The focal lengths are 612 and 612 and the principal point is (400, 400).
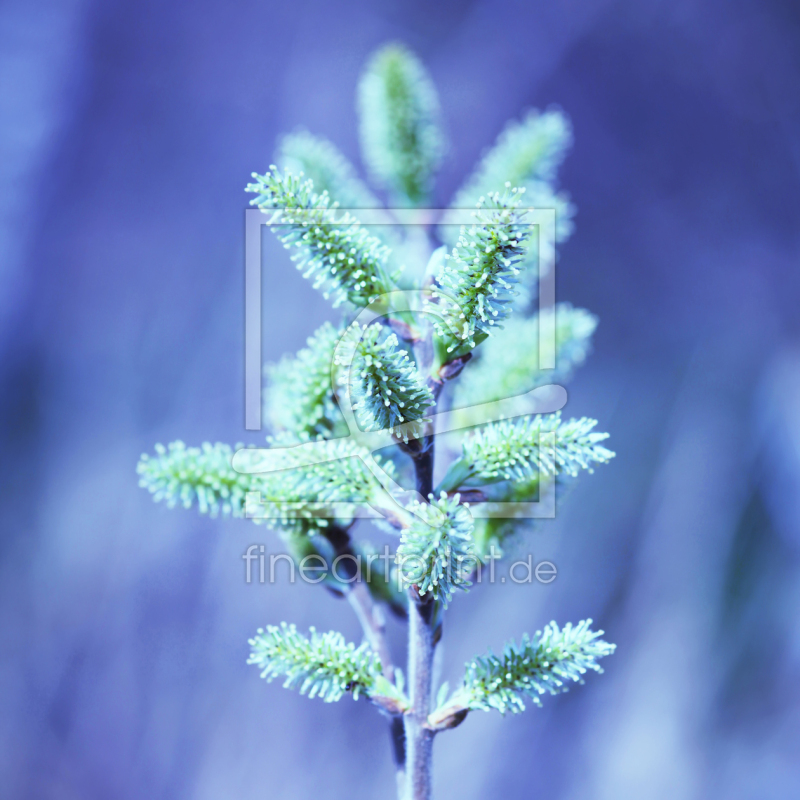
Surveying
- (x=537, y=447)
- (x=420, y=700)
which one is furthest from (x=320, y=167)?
(x=420, y=700)

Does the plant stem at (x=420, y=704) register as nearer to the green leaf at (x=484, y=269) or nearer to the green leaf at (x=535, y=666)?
the green leaf at (x=535, y=666)

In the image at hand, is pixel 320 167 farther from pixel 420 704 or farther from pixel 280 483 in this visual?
pixel 420 704

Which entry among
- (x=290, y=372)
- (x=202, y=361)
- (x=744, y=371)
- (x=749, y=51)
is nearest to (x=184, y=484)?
(x=290, y=372)

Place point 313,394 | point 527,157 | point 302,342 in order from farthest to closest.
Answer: point 302,342 < point 527,157 < point 313,394

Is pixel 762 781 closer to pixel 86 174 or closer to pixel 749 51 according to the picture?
pixel 749 51

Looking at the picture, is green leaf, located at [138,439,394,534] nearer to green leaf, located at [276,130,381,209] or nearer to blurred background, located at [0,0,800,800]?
Result: green leaf, located at [276,130,381,209]

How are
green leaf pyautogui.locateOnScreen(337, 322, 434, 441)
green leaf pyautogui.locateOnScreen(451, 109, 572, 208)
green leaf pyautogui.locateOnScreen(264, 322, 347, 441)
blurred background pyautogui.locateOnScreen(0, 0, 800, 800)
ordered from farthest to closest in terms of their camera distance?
blurred background pyautogui.locateOnScreen(0, 0, 800, 800)
green leaf pyautogui.locateOnScreen(451, 109, 572, 208)
green leaf pyautogui.locateOnScreen(264, 322, 347, 441)
green leaf pyautogui.locateOnScreen(337, 322, 434, 441)

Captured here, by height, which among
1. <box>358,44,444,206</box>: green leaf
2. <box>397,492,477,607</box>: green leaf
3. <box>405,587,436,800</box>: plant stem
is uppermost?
<box>358,44,444,206</box>: green leaf

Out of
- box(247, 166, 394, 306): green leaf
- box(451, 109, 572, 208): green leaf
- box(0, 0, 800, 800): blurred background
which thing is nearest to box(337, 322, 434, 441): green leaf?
box(247, 166, 394, 306): green leaf
